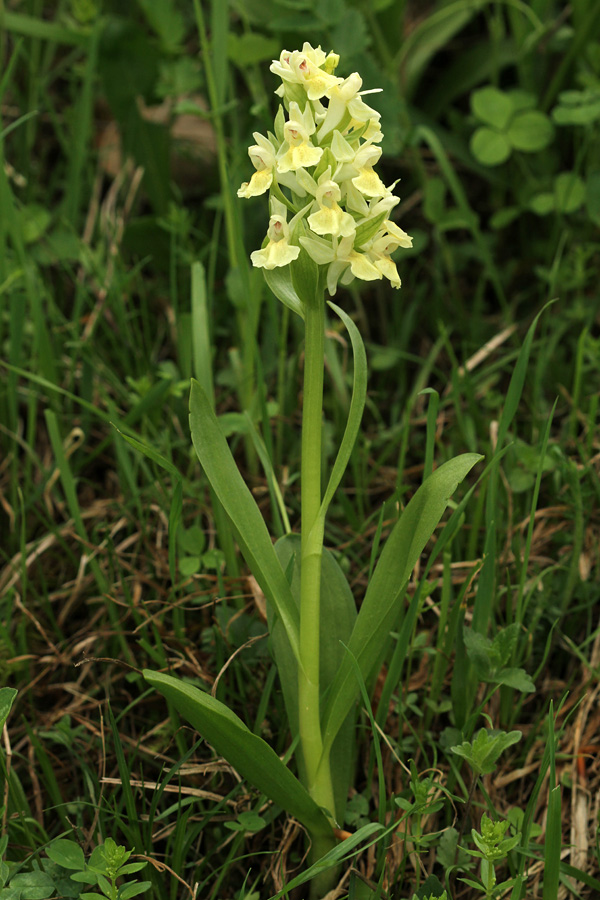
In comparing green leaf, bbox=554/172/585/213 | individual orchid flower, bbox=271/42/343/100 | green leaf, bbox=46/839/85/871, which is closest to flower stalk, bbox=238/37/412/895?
individual orchid flower, bbox=271/42/343/100

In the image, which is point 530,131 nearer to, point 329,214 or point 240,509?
point 329,214

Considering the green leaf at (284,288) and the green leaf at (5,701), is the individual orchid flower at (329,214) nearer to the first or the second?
the green leaf at (284,288)

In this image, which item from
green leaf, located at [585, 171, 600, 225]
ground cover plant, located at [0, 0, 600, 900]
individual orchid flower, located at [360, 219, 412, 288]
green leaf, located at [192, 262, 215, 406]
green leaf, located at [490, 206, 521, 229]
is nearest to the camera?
individual orchid flower, located at [360, 219, 412, 288]

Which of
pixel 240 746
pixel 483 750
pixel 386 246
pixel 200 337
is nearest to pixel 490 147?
pixel 200 337

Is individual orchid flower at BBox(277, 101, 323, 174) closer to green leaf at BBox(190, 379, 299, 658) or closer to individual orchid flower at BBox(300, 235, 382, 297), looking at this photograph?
individual orchid flower at BBox(300, 235, 382, 297)

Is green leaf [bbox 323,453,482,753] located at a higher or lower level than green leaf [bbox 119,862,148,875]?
higher
